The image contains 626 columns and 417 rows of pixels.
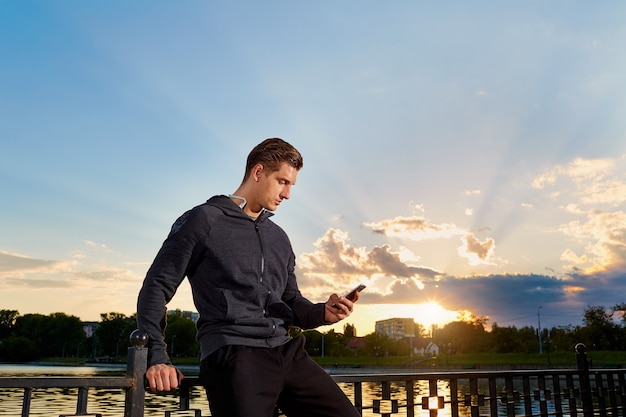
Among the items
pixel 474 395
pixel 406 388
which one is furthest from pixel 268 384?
pixel 474 395

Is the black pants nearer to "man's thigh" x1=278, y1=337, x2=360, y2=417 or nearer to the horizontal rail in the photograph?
"man's thigh" x1=278, y1=337, x2=360, y2=417

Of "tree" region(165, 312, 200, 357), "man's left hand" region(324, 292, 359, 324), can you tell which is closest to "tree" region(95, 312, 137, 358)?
"tree" region(165, 312, 200, 357)

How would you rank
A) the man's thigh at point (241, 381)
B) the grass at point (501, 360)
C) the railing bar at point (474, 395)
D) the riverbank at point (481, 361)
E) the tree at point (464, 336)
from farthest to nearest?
the tree at point (464, 336), the riverbank at point (481, 361), the grass at point (501, 360), the railing bar at point (474, 395), the man's thigh at point (241, 381)

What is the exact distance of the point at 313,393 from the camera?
8.24ft

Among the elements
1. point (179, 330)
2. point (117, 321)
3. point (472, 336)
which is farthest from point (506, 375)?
point (117, 321)

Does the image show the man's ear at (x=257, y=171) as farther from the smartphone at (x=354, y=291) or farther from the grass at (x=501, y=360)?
the grass at (x=501, y=360)

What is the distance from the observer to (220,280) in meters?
2.44

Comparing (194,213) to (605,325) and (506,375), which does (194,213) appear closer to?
(506,375)

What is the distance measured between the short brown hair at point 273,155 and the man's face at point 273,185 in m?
0.02

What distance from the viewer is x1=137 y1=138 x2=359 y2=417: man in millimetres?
2305

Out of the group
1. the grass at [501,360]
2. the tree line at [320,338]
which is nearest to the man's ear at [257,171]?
the grass at [501,360]

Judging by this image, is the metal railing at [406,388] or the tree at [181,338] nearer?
the metal railing at [406,388]

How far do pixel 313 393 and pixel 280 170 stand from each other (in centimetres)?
94

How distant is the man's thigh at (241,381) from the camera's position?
2.26m
